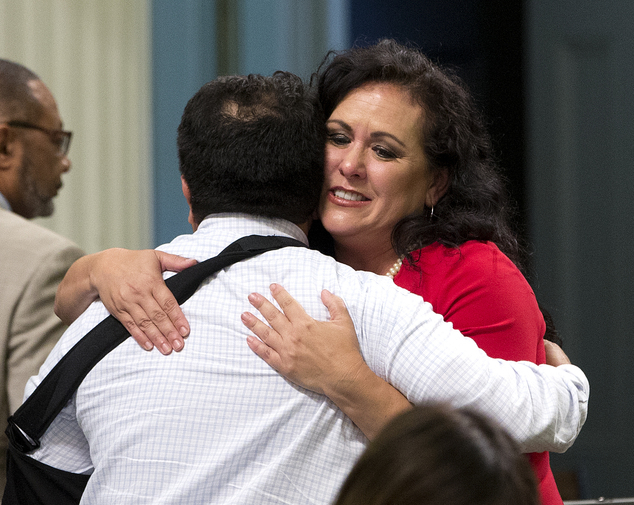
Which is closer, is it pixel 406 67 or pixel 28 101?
pixel 406 67

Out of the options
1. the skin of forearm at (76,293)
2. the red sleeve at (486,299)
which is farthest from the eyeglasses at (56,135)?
the red sleeve at (486,299)

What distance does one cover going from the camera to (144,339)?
1.12 metres

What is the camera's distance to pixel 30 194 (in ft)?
8.25

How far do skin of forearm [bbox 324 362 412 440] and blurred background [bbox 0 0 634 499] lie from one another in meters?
1.96

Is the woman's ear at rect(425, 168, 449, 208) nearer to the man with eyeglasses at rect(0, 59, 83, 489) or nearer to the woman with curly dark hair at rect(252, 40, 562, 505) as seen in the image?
the woman with curly dark hair at rect(252, 40, 562, 505)

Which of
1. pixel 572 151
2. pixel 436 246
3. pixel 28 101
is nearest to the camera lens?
pixel 436 246

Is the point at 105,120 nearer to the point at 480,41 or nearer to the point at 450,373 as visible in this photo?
the point at 480,41

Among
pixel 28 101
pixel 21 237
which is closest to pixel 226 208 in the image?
pixel 21 237

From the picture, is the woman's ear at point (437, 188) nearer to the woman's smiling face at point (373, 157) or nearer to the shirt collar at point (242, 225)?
the woman's smiling face at point (373, 157)

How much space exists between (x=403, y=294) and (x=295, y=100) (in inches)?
16.6

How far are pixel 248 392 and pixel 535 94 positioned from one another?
2367 millimetres

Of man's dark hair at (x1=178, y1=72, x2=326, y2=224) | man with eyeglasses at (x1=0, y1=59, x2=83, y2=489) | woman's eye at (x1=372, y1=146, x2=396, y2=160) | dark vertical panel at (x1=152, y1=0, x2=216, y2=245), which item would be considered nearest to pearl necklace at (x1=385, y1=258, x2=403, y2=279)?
woman's eye at (x1=372, y1=146, x2=396, y2=160)

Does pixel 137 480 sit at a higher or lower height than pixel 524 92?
lower

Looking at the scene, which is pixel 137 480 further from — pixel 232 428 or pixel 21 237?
pixel 21 237
